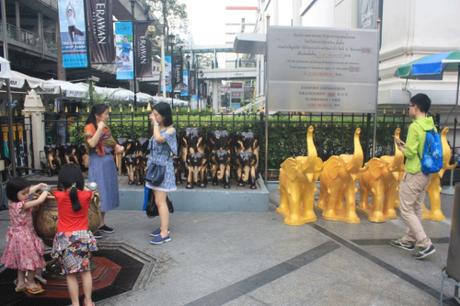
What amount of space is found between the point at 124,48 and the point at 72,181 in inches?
669

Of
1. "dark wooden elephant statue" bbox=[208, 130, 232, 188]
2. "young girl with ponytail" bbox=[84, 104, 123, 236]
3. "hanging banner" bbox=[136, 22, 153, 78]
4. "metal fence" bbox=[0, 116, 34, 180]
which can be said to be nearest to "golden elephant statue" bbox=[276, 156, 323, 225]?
"dark wooden elephant statue" bbox=[208, 130, 232, 188]

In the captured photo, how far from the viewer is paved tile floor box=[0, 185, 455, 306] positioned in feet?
12.2

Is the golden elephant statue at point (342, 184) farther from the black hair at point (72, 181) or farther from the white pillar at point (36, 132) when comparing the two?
the white pillar at point (36, 132)

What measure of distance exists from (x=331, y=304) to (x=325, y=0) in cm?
1637

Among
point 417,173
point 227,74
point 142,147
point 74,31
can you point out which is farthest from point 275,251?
point 227,74

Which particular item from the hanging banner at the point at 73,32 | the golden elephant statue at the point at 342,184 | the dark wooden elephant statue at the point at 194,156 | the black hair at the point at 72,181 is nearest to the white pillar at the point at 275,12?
the hanging banner at the point at 73,32

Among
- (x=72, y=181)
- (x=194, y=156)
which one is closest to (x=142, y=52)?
(x=194, y=156)

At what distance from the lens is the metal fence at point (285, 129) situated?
799 cm

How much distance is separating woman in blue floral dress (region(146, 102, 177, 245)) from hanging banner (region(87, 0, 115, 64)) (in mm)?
9979

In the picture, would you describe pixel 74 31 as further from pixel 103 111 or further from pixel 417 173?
pixel 417 173

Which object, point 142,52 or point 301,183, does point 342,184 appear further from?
point 142,52

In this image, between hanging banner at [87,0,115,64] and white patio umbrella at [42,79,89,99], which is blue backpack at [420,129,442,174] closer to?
hanging banner at [87,0,115,64]

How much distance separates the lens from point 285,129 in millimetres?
8172

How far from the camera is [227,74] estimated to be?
65062mm
